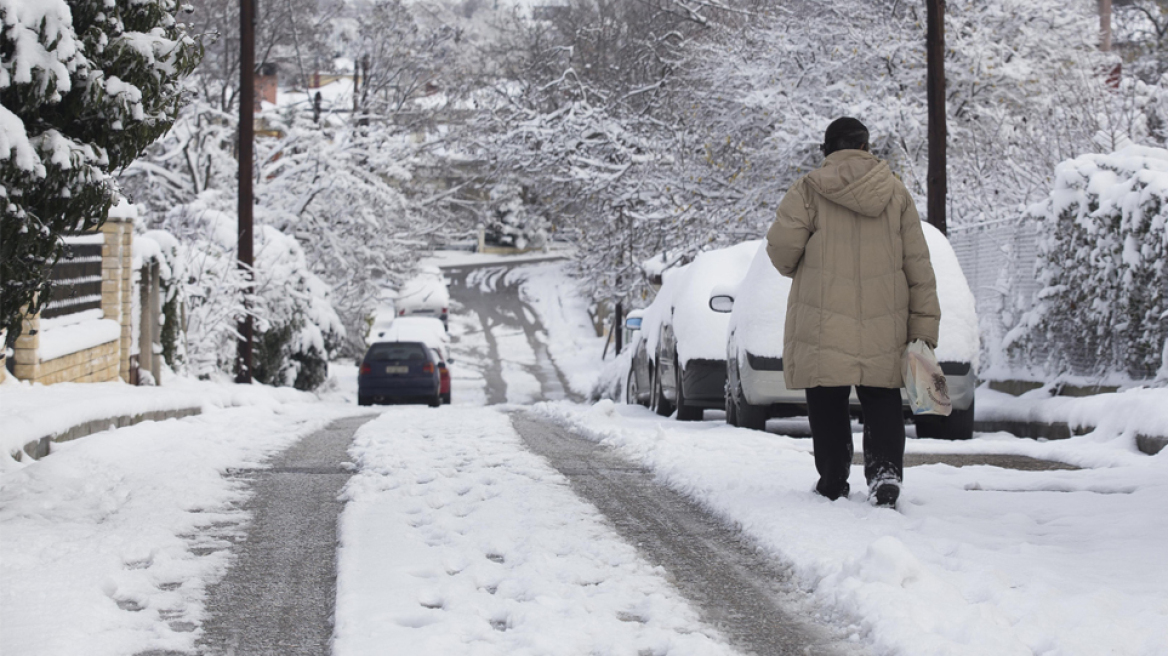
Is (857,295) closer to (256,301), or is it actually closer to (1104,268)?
(1104,268)

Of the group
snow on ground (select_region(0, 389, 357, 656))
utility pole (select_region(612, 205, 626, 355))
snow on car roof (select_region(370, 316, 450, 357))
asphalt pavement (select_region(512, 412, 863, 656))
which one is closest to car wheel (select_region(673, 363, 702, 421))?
snow on ground (select_region(0, 389, 357, 656))

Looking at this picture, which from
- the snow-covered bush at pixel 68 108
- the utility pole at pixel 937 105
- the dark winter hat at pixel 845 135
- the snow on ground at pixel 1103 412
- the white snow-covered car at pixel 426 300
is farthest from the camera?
the white snow-covered car at pixel 426 300

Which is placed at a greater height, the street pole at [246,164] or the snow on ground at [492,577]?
the street pole at [246,164]

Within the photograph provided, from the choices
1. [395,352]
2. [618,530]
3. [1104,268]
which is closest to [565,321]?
[395,352]

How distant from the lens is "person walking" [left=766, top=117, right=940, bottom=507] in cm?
593

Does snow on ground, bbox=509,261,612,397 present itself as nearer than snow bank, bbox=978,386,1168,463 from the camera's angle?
No

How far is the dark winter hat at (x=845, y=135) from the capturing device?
6137 millimetres

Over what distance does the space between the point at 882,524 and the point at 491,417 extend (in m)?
7.86

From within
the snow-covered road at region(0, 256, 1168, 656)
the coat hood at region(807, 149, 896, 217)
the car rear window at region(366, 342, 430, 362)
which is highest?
the coat hood at region(807, 149, 896, 217)

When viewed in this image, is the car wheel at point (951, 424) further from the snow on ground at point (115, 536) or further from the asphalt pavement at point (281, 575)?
the snow on ground at point (115, 536)

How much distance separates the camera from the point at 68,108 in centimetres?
601

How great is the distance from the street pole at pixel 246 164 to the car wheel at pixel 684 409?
10513mm

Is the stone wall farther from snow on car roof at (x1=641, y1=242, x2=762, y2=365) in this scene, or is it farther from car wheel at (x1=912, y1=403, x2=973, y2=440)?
car wheel at (x1=912, y1=403, x2=973, y2=440)

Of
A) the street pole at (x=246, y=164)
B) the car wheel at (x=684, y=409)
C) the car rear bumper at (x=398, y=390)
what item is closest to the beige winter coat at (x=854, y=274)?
the car wheel at (x=684, y=409)
